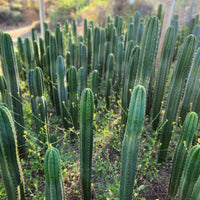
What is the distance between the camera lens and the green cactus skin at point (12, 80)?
9.45 ft

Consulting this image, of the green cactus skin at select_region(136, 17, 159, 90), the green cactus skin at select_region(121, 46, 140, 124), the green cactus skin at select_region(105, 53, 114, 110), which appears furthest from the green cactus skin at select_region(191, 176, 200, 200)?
the green cactus skin at select_region(105, 53, 114, 110)

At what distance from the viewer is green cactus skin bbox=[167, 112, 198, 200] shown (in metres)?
2.16

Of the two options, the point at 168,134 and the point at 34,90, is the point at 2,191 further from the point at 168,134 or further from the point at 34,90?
the point at 168,134

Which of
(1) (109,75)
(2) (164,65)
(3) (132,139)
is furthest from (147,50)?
(3) (132,139)

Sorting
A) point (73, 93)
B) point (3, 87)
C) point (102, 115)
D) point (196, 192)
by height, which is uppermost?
point (3, 87)

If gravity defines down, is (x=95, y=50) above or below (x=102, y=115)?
above

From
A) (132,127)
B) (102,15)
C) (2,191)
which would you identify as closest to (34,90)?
(2,191)

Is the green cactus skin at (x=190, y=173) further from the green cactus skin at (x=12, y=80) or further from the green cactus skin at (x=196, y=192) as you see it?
the green cactus skin at (x=12, y=80)

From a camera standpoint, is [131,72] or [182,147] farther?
[131,72]

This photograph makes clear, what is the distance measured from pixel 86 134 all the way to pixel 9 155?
2.48 ft

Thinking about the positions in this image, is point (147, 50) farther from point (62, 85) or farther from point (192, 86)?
point (62, 85)

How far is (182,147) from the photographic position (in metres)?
2.29

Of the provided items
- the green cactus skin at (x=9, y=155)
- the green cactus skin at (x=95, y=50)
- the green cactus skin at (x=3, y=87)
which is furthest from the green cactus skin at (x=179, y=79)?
the green cactus skin at (x=3, y=87)

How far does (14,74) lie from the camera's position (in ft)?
9.95
